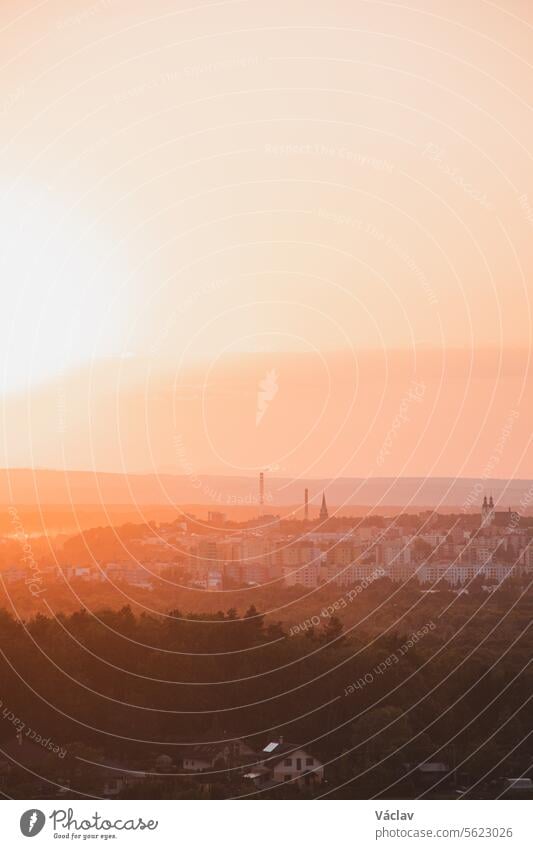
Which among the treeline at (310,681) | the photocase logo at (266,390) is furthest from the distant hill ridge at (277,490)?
the treeline at (310,681)

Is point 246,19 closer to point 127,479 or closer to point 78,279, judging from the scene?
point 78,279

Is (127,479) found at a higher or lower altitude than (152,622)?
higher

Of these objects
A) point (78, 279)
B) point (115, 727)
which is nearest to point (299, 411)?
point (78, 279)
